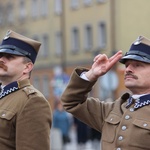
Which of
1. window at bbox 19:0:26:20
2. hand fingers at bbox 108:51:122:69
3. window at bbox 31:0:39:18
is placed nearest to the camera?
hand fingers at bbox 108:51:122:69

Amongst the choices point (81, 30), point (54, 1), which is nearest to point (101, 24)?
point (81, 30)

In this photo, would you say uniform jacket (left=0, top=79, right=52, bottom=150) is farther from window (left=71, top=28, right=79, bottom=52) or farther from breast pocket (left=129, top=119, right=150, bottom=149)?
window (left=71, top=28, right=79, bottom=52)

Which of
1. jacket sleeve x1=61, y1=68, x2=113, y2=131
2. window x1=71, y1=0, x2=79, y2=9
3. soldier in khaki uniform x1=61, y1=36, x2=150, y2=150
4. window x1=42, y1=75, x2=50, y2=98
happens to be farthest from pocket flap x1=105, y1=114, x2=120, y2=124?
window x1=42, y1=75, x2=50, y2=98

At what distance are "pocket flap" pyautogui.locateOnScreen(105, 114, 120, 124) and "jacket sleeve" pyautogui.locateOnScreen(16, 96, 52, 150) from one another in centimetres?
50

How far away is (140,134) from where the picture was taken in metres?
5.25

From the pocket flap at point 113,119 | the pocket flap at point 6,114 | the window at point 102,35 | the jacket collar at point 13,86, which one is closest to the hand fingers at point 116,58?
the pocket flap at point 113,119

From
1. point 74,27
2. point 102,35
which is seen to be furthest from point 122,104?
point 74,27

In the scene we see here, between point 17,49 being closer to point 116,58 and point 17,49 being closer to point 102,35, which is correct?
point 116,58

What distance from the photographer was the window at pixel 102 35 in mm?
46678

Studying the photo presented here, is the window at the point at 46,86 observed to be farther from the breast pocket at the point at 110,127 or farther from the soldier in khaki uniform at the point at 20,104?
the breast pocket at the point at 110,127

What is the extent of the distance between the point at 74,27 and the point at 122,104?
4524 cm

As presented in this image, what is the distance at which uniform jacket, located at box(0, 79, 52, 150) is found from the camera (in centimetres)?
562

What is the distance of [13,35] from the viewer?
615cm

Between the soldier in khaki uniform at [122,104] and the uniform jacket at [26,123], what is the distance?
0.76 ft
